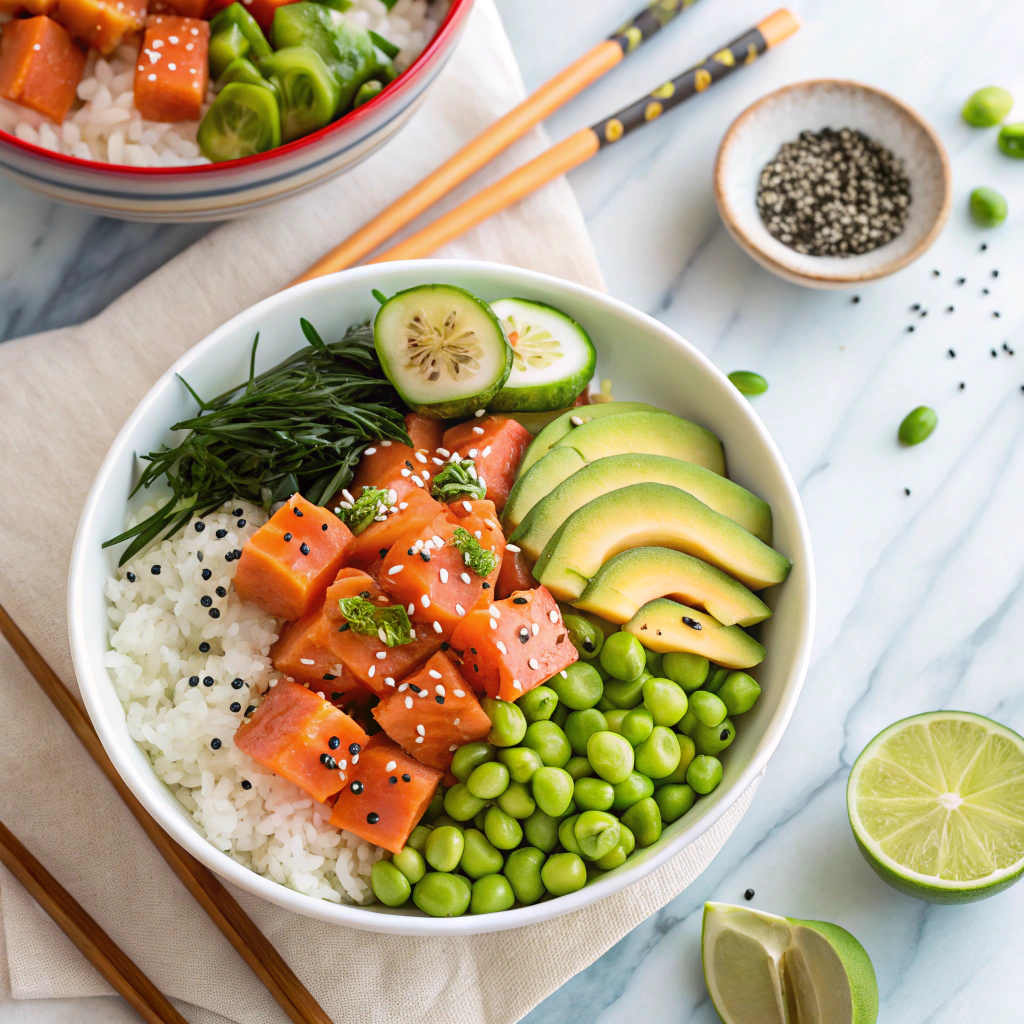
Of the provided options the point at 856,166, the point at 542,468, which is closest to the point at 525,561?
the point at 542,468

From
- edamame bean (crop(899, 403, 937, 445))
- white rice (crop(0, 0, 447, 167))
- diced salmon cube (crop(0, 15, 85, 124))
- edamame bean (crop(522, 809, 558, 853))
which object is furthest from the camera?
edamame bean (crop(899, 403, 937, 445))

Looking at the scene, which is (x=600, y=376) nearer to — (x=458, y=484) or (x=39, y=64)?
(x=458, y=484)

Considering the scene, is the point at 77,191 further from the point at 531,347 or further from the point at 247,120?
the point at 531,347

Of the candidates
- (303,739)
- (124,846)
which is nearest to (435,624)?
(303,739)

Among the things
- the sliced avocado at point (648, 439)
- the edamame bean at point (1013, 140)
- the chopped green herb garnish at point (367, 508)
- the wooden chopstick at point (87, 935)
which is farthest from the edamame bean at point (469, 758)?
the edamame bean at point (1013, 140)

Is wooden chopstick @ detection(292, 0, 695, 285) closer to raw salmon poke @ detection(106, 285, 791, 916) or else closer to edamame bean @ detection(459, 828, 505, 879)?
raw salmon poke @ detection(106, 285, 791, 916)

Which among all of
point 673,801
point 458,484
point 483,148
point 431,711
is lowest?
point 673,801

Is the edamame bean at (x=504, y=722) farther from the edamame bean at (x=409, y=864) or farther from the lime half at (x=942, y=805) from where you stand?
the lime half at (x=942, y=805)

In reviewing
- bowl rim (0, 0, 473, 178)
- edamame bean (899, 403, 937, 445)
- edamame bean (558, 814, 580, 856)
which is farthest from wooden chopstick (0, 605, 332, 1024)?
edamame bean (899, 403, 937, 445)
